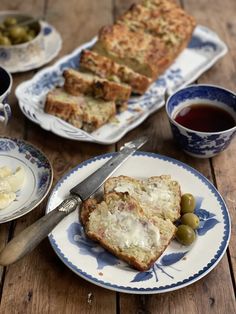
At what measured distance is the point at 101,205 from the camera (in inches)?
64.8

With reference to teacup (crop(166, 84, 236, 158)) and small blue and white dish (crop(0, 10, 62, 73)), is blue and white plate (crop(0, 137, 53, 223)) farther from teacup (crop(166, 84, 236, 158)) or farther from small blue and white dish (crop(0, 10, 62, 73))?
small blue and white dish (crop(0, 10, 62, 73))

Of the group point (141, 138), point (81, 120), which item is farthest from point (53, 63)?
point (141, 138)

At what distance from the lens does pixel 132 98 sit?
2.33 m

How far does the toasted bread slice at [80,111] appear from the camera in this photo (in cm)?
213

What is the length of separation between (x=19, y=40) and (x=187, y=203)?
1314 millimetres

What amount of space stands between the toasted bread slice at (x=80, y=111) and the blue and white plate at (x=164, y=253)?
325mm

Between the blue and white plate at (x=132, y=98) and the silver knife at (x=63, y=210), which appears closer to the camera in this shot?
the silver knife at (x=63, y=210)

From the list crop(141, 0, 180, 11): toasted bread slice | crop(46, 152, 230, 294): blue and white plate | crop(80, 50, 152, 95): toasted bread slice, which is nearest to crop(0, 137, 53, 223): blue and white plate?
crop(46, 152, 230, 294): blue and white plate

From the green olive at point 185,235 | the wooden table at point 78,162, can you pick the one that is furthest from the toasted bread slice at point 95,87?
the green olive at point 185,235

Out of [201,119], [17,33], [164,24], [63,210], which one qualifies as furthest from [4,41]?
[63,210]

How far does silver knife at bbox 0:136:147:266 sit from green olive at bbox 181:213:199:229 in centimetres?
31

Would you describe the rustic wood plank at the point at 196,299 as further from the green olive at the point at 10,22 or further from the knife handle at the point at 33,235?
the green olive at the point at 10,22

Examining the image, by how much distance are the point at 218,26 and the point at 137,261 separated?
5.94 ft

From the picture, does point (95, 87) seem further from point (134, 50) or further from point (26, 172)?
point (26, 172)
